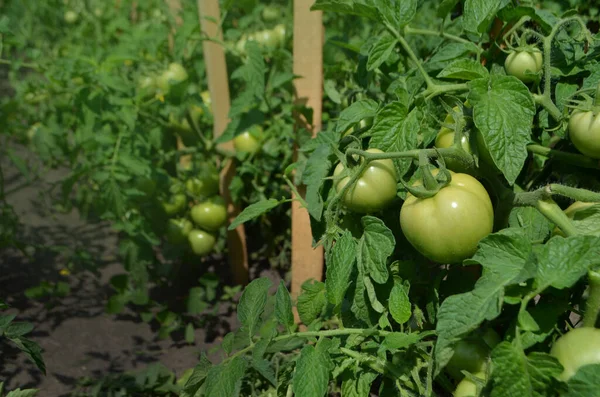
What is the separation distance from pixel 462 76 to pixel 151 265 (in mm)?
1735

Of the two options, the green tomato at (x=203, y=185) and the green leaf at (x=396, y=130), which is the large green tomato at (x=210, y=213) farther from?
the green leaf at (x=396, y=130)

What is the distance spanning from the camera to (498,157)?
0.99 m

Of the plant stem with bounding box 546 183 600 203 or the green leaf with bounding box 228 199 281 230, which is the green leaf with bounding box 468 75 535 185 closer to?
the plant stem with bounding box 546 183 600 203

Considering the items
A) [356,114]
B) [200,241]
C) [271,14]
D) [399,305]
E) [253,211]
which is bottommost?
[200,241]

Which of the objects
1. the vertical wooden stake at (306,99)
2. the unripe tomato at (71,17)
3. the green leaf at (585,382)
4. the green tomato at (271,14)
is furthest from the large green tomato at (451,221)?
the unripe tomato at (71,17)

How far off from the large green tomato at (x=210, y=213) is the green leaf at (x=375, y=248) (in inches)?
49.0

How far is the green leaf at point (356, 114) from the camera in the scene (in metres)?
1.29

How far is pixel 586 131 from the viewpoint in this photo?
0.99 meters

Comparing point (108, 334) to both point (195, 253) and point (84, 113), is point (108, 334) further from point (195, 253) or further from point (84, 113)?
point (84, 113)

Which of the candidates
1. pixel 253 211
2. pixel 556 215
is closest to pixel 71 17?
pixel 253 211

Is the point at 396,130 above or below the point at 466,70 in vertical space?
below

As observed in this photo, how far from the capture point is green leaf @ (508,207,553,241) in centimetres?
111

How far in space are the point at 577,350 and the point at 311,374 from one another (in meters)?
0.46

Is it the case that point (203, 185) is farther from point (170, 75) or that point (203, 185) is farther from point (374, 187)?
point (374, 187)
